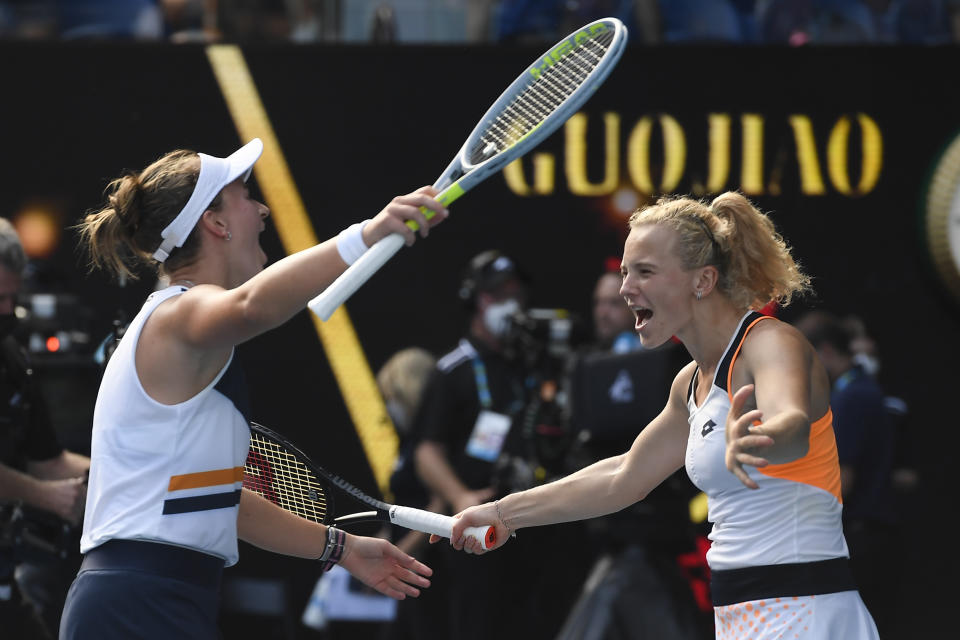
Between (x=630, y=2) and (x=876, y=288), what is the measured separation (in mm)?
1936

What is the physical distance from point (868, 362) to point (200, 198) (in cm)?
448

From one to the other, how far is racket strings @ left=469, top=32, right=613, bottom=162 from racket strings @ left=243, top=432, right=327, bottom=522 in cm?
92

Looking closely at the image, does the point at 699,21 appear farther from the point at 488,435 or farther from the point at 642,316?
the point at 642,316

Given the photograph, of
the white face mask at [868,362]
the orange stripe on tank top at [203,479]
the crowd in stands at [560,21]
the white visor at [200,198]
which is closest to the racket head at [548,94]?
the white visor at [200,198]

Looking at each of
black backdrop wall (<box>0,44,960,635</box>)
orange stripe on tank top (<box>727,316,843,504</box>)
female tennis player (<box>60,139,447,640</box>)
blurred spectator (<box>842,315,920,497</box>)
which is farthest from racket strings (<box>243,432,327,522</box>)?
blurred spectator (<box>842,315,920,497</box>)

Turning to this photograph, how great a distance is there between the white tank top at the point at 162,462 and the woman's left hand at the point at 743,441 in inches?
41.0

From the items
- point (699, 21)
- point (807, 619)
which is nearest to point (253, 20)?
point (699, 21)

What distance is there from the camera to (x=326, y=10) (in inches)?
282

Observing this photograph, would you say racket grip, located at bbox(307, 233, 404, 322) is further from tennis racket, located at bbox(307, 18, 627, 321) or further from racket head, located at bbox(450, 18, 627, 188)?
racket head, located at bbox(450, 18, 627, 188)

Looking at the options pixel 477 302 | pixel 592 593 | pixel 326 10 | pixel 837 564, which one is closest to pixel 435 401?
pixel 477 302

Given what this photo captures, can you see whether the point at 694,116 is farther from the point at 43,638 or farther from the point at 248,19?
the point at 43,638

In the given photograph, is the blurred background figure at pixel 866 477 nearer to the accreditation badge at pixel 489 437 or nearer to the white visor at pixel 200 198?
the accreditation badge at pixel 489 437

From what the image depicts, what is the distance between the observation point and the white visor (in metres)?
2.99

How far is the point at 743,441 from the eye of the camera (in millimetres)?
2590
